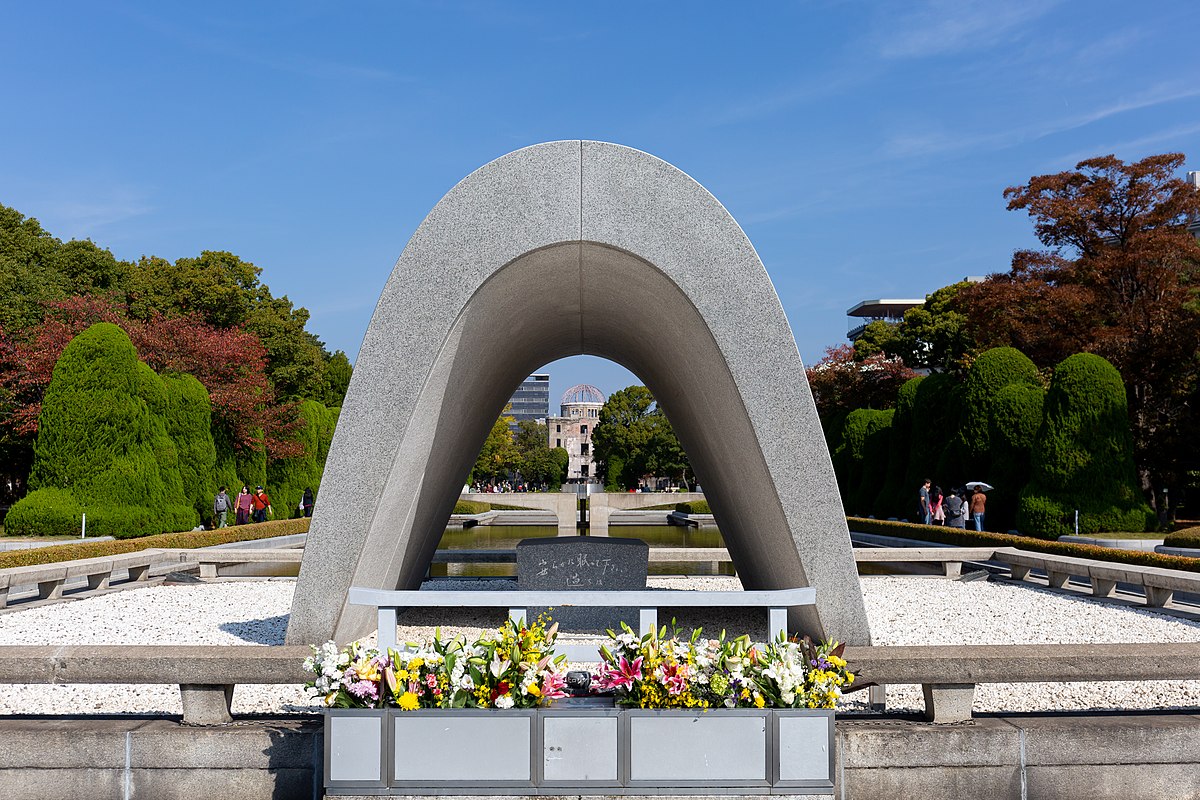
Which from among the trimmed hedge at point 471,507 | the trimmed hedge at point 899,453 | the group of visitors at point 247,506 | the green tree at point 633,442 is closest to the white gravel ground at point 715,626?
the group of visitors at point 247,506

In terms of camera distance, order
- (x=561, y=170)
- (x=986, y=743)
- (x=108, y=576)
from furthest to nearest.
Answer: (x=108, y=576) → (x=561, y=170) → (x=986, y=743)

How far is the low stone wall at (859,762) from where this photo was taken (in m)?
4.43

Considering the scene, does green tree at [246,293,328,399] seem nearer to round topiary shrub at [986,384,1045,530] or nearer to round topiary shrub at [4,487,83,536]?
round topiary shrub at [4,487,83,536]

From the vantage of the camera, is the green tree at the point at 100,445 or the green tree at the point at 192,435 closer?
the green tree at the point at 100,445

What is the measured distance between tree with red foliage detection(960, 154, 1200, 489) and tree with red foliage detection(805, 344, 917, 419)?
8.04 m

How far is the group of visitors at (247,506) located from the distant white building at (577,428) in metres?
94.9

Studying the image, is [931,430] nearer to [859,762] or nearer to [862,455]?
[862,455]

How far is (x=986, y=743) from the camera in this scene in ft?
14.7

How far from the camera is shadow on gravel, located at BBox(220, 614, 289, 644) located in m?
7.91

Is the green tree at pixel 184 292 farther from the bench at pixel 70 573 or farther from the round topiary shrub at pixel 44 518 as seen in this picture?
the bench at pixel 70 573

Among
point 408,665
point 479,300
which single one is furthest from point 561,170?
point 408,665

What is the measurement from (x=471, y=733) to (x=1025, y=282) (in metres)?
25.6

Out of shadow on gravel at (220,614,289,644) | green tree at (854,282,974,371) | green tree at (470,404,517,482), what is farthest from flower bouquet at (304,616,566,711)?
green tree at (470,404,517,482)

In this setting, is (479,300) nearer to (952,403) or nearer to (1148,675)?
(1148,675)
